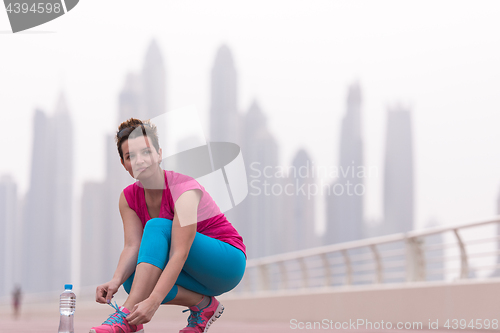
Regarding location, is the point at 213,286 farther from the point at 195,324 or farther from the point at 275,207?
the point at 275,207

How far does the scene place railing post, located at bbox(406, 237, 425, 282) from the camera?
4793 millimetres

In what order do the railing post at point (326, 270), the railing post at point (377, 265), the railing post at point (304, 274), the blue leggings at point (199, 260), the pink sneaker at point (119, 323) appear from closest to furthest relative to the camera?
the pink sneaker at point (119, 323)
the blue leggings at point (199, 260)
the railing post at point (377, 265)
the railing post at point (326, 270)
the railing post at point (304, 274)

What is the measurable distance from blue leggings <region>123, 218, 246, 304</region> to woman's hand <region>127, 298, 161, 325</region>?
5.7 inches

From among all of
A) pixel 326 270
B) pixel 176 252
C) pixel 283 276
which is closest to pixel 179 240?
pixel 176 252

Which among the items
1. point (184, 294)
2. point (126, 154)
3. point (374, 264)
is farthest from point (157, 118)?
point (374, 264)

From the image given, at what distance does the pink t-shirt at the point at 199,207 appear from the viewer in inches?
86.0

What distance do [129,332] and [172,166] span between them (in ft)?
2.41

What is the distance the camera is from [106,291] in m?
2.16

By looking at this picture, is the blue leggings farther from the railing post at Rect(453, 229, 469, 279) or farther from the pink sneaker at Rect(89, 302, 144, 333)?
the railing post at Rect(453, 229, 469, 279)

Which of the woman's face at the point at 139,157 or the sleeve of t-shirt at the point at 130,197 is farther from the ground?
the woman's face at the point at 139,157

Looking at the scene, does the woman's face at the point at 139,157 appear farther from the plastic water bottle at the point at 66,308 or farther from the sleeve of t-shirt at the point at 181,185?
the plastic water bottle at the point at 66,308

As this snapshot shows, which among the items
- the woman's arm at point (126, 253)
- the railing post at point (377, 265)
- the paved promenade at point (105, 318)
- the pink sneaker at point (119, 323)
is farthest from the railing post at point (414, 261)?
the pink sneaker at point (119, 323)

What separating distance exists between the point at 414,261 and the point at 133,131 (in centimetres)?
335

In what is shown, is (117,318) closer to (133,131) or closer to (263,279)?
(133,131)
